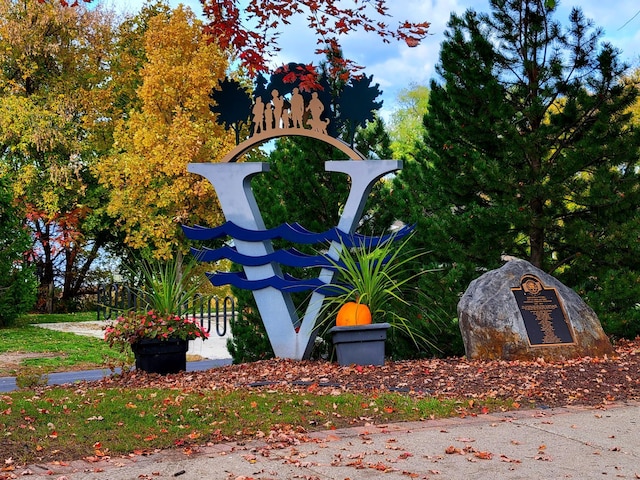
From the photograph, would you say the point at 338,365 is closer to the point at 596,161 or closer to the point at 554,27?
the point at 596,161

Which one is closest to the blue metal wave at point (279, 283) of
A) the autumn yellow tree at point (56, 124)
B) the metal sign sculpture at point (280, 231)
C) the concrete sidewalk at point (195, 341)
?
the metal sign sculpture at point (280, 231)

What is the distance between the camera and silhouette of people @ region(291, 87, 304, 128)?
32.9ft

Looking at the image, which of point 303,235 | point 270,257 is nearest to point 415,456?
point 303,235

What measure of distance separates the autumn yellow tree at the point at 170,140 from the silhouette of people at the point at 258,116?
1191 centimetres

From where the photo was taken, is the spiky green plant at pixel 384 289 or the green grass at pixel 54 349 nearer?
the spiky green plant at pixel 384 289

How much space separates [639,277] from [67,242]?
19.4m

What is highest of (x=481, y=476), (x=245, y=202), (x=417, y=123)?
(x=417, y=123)

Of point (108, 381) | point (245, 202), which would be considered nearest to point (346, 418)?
point (108, 381)

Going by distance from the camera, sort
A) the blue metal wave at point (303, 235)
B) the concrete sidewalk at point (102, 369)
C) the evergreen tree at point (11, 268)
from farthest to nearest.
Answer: the evergreen tree at point (11, 268) → the concrete sidewalk at point (102, 369) → the blue metal wave at point (303, 235)

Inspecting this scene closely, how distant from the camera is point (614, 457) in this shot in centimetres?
501

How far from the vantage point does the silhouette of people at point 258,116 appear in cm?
1040

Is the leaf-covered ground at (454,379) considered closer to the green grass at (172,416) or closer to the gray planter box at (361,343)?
the gray planter box at (361,343)

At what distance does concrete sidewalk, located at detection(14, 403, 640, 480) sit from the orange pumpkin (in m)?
2.92

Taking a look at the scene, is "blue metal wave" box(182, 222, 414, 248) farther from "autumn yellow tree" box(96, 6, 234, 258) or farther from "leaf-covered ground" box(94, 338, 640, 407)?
"autumn yellow tree" box(96, 6, 234, 258)
